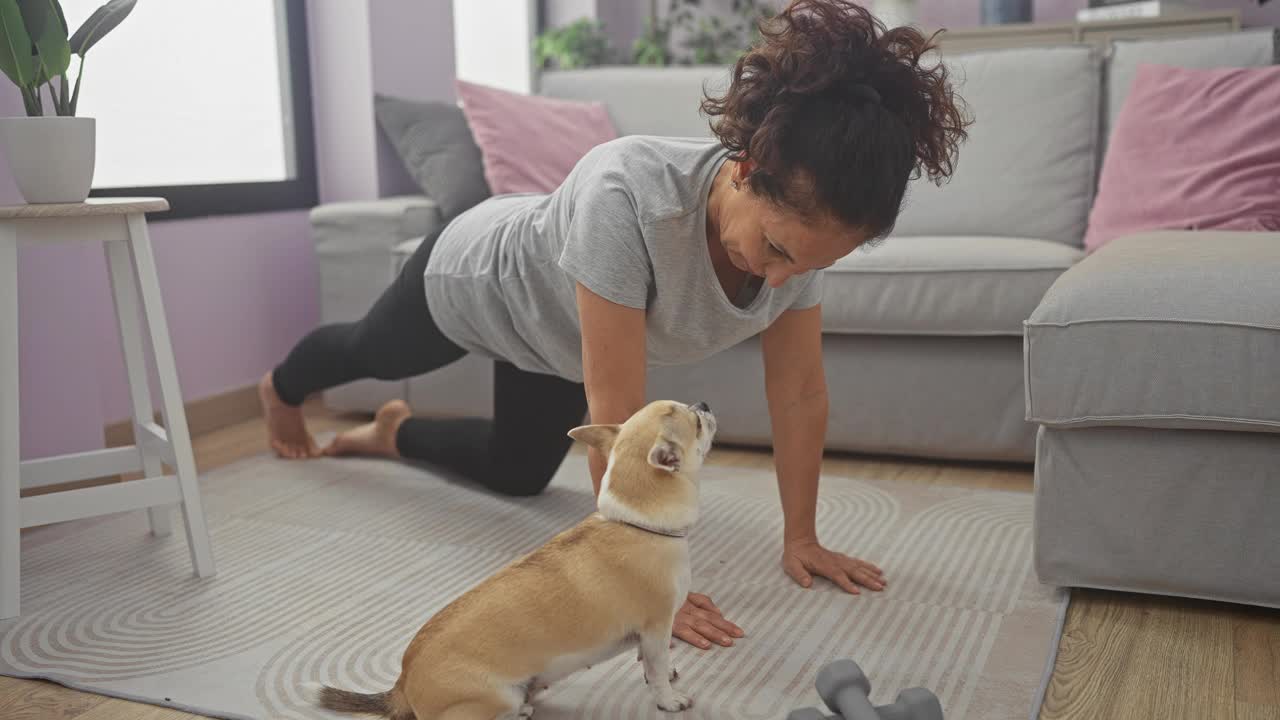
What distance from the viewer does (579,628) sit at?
1.10 m

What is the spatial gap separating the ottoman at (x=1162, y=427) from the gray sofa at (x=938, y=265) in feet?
2.03

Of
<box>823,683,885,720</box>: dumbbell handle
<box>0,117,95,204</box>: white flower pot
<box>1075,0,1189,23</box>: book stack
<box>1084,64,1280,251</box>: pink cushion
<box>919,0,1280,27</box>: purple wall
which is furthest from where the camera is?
<box>919,0,1280,27</box>: purple wall

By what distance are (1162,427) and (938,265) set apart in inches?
29.6

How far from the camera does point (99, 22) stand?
1541 millimetres

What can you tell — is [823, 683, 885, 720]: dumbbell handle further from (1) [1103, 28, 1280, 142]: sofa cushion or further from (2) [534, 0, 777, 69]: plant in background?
(2) [534, 0, 777, 69]: plant in background

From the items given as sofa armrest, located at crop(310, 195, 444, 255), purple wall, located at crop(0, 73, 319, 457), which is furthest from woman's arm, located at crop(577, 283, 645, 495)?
sofa armrest, located at crop(310, 195, 444, 255)

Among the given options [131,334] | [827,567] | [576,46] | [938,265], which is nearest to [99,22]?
[131,334]

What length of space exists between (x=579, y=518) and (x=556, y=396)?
0.22 metres

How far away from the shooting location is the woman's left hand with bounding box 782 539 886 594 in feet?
5.08

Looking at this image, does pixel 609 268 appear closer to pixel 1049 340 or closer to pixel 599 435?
pixel 599 435

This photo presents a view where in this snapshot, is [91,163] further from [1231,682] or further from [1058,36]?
[1058,36]

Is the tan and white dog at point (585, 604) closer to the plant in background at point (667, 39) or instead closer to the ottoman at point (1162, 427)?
the ottoman at point (1162, 427)

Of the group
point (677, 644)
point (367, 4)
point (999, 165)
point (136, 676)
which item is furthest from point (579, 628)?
point (367, 4)

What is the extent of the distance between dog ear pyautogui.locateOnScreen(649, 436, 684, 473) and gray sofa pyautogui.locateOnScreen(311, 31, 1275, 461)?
1126mm
